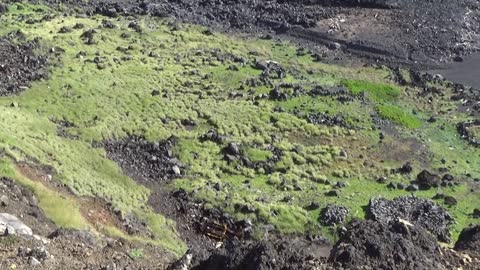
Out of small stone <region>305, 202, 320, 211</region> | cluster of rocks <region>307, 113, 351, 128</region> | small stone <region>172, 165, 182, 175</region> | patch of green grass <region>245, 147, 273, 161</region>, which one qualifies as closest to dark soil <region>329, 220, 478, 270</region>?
small stone <region>305, 202, 320, 211</region>

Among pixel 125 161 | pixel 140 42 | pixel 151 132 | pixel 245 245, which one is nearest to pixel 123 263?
pixel 245 245

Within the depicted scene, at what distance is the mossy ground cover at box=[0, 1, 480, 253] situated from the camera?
42562 mm

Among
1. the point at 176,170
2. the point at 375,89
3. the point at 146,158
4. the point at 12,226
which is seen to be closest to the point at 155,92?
the point at 146,158

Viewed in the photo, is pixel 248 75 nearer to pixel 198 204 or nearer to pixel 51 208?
pixel 198 204

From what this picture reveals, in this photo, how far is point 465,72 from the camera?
70.6 metres

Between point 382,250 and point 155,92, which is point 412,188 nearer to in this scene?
point 155,92

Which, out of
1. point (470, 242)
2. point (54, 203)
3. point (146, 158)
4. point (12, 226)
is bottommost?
point (146, 158)

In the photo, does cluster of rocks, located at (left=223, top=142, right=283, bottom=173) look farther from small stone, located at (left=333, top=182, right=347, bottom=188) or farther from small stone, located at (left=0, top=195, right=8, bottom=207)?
small stone, located at (left=0, top=195, right=8, bottom=207)

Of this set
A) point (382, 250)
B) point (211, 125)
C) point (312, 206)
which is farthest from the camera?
point (211, 125)

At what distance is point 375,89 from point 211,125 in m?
19.4

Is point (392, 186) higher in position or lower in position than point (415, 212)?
lower

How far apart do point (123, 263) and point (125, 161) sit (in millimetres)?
23129

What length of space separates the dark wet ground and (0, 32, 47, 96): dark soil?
43026 millimetres

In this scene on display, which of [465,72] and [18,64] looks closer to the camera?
[18,64]
